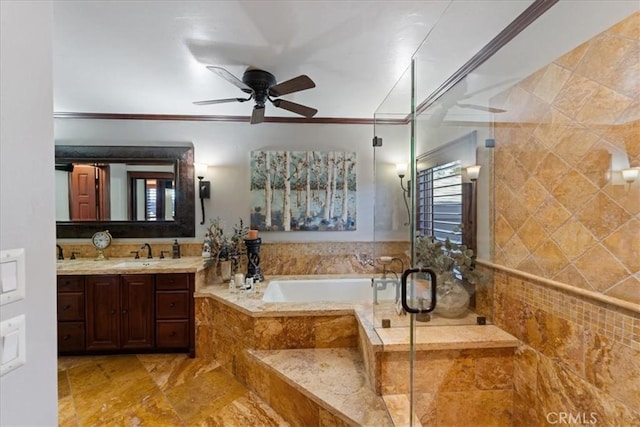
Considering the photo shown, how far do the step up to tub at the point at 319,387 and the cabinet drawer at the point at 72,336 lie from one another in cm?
184

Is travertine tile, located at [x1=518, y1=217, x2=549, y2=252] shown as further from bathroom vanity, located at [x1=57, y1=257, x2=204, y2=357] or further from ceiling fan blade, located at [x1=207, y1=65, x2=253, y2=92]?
bathroom vanity, located at [x1=57, y1=257, x2=204, y2=357]

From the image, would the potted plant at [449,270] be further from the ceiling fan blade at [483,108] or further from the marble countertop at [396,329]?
the ceiling fan blade at [483,108]

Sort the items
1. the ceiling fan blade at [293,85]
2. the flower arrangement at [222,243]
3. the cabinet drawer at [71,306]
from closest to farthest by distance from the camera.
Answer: the ceiling fan blade at [293,85]
the cabinet drawer at [71,306]
the flower arrangement at [222,243]

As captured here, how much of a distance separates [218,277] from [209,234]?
519mm

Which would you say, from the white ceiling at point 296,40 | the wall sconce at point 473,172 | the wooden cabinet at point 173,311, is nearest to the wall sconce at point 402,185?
the wall sconce at point 473,172

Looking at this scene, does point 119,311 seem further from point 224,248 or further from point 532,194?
point 532,194

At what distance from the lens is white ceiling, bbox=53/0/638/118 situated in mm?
1657

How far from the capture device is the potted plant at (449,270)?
7.34ft

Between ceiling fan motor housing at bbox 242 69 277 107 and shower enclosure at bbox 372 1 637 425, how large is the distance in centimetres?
116

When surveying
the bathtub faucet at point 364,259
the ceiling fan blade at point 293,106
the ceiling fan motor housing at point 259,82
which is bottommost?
the bathtub faucet at point 364,259

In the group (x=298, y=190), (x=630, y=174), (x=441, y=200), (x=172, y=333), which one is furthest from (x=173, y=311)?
(x=630, y=174)

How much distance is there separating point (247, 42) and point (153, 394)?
2787 mm

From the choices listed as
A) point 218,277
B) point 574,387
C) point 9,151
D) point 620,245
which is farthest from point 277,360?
point 620,245

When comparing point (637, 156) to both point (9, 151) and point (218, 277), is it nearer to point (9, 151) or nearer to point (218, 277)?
point (9, 151)
